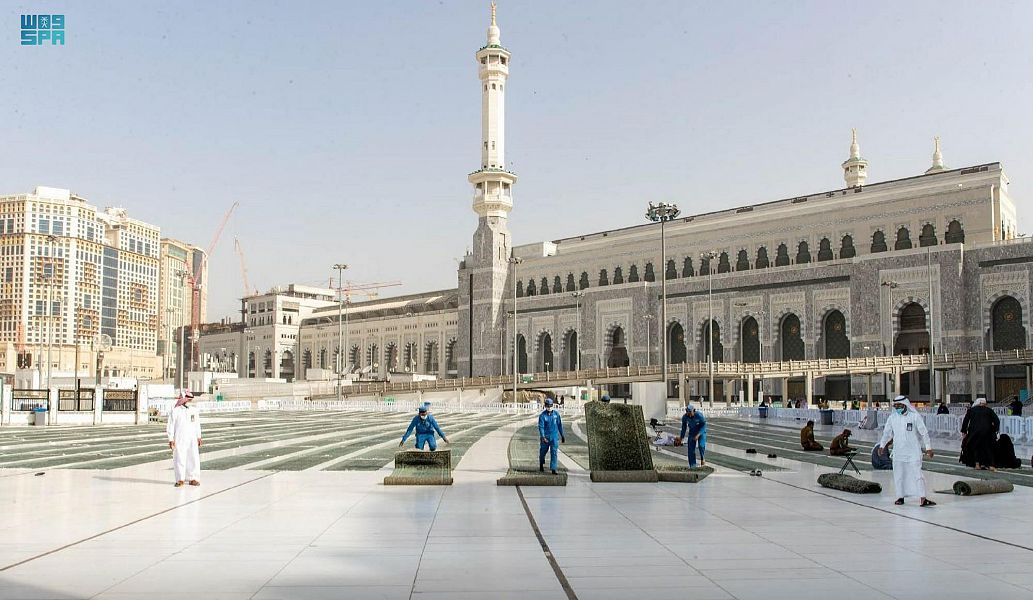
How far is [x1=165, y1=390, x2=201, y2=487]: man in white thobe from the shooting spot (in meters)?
13.4

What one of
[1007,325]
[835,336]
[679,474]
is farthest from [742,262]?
[679,474]

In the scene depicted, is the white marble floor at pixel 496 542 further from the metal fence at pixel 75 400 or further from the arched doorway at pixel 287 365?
the arched doorway at pixel 287 365

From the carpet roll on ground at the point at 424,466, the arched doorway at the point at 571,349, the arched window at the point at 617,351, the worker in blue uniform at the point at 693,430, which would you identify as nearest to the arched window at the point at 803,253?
the arched window at the point at 617,351

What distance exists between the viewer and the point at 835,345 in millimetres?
66250

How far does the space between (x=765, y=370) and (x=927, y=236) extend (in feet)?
47.3

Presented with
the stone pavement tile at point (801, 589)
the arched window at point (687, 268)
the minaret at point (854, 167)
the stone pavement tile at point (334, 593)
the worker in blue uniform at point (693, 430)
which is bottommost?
the stone pavement tile at point (801, 589)

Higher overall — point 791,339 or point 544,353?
point 791,339

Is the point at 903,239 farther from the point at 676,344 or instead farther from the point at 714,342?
the point at 676,344

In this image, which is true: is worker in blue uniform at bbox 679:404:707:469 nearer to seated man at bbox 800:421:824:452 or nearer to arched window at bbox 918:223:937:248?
seated man at bbox 800:421:824:452

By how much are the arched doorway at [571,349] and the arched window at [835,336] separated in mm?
23786

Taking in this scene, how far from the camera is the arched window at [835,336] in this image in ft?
215

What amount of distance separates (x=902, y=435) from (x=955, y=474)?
4.80 m

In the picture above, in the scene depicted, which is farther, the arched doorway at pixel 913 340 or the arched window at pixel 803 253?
the arched window at pixel 803 253

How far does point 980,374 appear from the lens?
5569 cm
